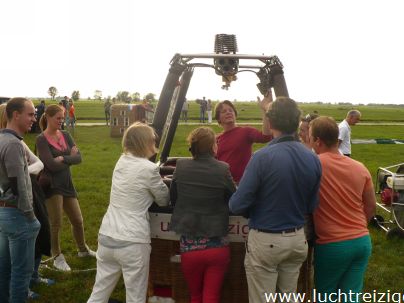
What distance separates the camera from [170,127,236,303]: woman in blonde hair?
9.36 ft

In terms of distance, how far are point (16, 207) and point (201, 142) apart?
1508mm

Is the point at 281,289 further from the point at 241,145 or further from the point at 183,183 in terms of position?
the point at 241,145

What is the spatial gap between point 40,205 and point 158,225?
1366mm

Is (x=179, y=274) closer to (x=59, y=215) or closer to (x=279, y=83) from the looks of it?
(x=279, y=83)

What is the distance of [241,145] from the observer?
3.95 m

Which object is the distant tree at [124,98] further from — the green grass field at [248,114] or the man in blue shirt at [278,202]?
the man in blue shirt at [278,202]

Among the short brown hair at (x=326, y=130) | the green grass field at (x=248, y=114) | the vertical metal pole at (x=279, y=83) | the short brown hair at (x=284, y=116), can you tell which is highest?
the vertical metal pole at (x=279, y=83)

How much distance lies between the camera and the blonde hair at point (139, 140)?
3.06m

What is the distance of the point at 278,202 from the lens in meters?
2.63

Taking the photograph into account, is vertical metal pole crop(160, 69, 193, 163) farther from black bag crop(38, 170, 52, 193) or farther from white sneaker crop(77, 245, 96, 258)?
white sneaker crop(77, 245, 96, 258)

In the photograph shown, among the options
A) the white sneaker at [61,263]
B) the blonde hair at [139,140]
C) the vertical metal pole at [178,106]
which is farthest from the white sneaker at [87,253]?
the blonde hair at [139,140]

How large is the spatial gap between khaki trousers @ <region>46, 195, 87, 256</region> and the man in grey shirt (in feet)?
3.70

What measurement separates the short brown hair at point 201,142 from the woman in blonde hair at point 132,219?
31 centimetres

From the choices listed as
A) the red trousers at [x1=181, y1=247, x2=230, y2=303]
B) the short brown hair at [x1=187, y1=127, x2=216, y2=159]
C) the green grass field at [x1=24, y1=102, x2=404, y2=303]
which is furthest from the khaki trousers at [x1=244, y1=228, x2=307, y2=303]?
the green grass field at [x1=24, y1=102, x2=404, y2=303]
